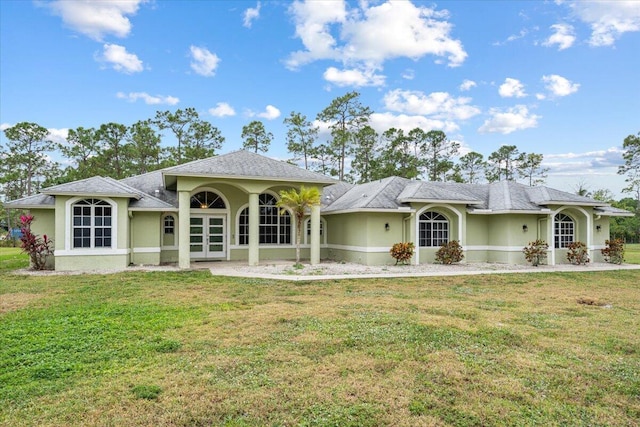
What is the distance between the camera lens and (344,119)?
3675 centimetres

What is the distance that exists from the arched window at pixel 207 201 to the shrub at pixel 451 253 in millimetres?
10404

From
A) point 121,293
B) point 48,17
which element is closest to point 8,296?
point 121,293

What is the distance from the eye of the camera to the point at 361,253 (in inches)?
657

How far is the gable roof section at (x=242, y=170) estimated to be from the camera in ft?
48.5

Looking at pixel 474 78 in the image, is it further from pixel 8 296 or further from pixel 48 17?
pixel 8 296

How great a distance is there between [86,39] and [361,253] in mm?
16194

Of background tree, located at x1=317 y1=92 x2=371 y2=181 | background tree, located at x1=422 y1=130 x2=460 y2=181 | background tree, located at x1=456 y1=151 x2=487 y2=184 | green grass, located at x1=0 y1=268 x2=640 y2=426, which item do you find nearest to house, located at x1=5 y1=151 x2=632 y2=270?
green grass, located at x1=0 y1=268 x2=640 y2=426

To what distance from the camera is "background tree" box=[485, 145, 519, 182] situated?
155 ft

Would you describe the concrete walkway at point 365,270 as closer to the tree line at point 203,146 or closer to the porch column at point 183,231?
the porch column at point 183,231

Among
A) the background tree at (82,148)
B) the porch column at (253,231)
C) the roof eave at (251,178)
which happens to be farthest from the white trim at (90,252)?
the background tree at (82,148)

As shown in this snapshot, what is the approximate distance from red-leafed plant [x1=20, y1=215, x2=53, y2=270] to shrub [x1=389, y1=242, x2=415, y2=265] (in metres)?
13.6

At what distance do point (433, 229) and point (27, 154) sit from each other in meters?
40.7

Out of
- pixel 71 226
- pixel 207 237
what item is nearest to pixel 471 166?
pixel 207 237

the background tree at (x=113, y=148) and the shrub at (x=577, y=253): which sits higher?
the background tree at (x=113, y=148)
